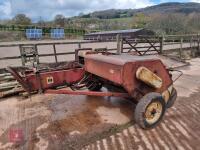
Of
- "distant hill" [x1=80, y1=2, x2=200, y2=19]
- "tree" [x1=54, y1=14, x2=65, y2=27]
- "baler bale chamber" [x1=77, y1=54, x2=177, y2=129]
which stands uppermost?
"distant hill" [x1=80, y1=2, x2=200, y2=19]

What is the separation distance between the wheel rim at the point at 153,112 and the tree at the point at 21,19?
40315 mm

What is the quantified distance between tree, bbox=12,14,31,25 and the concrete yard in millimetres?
38472

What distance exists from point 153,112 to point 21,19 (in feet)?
137

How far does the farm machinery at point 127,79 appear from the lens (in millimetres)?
3148

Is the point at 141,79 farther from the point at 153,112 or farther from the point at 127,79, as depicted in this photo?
the point at 153,112

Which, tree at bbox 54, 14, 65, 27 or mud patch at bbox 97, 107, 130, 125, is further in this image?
tree at bbox 54, 14, 65, 27

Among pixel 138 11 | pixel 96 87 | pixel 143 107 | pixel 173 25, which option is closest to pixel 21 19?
pixel 173 25

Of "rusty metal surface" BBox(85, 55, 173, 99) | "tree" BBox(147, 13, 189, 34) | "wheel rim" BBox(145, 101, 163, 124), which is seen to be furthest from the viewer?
"tree" BBox(147, 13, 189, 34)

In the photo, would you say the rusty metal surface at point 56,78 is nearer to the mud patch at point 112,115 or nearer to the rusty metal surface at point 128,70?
the rusty metal surface at point 128,70

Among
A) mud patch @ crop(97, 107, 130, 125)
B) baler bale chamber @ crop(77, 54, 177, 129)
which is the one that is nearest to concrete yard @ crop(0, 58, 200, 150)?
mud patch @ crop(97, 107, 130, 125)

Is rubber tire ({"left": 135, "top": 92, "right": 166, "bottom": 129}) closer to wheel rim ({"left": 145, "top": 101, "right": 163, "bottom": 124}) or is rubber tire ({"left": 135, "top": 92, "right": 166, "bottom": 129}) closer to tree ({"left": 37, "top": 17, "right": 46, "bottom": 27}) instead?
wheel rim ({"left": 145, "top": 101, "right": 163, "bottom": 124})

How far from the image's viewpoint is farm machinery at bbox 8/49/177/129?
3148mm

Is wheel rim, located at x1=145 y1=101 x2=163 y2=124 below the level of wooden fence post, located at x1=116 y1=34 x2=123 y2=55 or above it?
below

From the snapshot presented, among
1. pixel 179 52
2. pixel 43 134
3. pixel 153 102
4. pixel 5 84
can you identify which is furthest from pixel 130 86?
pixel 179 52
